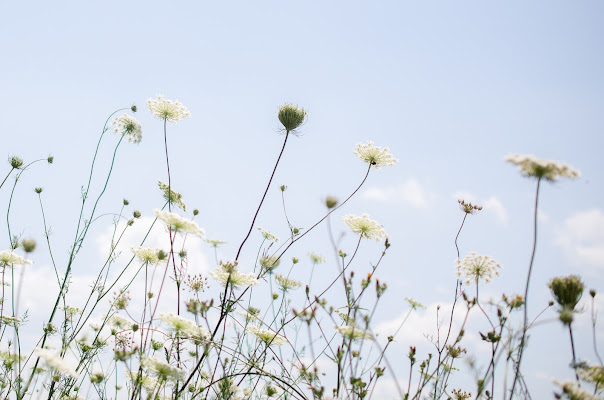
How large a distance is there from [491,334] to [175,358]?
104 inches

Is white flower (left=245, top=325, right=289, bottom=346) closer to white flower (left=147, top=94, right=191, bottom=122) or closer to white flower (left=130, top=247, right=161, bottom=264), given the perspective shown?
white flower (left=130, top=247, right=161, bottom=264)

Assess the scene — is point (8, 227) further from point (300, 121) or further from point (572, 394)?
point (572, 394)

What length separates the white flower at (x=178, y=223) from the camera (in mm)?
3748

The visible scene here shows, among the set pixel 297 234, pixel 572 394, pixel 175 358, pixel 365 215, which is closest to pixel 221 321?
pixel 175 358

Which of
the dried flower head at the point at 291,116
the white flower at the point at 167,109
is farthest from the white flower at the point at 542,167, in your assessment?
the white flower at the point at 167,109

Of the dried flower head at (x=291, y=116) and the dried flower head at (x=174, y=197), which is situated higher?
the dried flower head at (x=291, y=116)

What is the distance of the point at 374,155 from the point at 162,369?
3.55 meters

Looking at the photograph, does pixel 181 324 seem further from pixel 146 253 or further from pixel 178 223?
pixel 146 253

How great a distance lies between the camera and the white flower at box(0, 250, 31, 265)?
5.08 m

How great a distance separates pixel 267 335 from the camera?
4410 mm

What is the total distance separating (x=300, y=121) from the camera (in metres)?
5.77

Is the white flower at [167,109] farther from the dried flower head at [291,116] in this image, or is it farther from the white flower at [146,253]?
the white flower at [146,253]

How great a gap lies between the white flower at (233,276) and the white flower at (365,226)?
1469 mm

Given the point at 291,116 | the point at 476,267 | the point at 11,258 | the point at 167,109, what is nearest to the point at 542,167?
the point at 476,267
